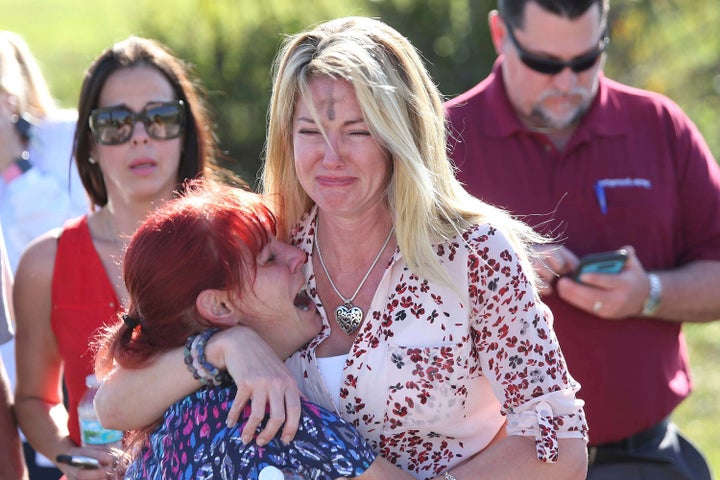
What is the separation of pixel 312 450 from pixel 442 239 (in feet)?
1.93

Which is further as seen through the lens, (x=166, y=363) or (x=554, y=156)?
→ (x=554, y=156)

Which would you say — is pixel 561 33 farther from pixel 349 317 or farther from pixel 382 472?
pixel 382 472

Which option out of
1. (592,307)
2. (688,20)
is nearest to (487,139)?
(592,307)

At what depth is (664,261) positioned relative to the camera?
3.55m

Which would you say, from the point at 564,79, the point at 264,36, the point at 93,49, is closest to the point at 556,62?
the point at 564,79

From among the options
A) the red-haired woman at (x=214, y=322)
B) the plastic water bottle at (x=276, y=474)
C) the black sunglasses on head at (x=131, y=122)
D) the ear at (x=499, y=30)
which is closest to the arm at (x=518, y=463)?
the red-haired woman at (x=214, y=322)

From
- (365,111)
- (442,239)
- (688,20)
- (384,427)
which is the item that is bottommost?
(688,20)

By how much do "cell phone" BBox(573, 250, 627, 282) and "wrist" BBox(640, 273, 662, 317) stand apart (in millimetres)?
126

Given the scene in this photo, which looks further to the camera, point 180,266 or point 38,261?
point 38,261

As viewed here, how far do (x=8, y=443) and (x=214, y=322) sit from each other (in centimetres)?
101

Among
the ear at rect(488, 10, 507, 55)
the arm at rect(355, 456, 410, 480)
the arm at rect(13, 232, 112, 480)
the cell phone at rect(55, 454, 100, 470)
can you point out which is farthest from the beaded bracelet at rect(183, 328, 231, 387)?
the ear at rect(488, 10, 507, 55)

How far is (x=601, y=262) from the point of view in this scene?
332 centimetres

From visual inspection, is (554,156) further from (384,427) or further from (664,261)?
(384,427)

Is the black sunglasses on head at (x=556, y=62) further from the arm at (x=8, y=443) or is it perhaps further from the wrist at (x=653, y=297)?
the arm at (x=8, y=443)
